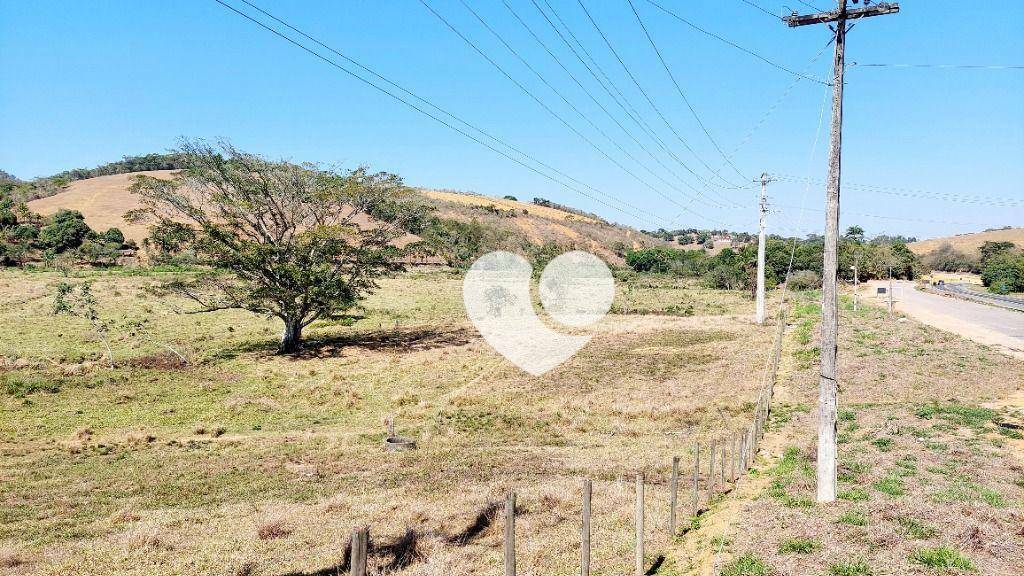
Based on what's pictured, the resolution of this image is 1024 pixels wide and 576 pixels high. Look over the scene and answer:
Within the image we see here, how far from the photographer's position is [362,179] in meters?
37.6

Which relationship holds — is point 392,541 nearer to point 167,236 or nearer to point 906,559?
point 906,559

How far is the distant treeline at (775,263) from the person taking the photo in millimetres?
89450

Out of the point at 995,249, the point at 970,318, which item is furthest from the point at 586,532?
the point at 995,249

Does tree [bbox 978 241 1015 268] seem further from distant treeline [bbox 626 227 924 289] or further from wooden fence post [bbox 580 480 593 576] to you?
wooden fence post [bbox 580 480 593 576]

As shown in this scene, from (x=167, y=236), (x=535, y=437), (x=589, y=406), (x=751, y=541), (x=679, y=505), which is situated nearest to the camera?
(x=751, y=541)

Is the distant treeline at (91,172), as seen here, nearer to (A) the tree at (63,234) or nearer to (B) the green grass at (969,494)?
(A) the tree at (63,234)

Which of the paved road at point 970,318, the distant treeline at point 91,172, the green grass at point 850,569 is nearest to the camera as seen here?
the green grass at point 850,569

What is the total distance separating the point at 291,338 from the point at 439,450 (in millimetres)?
20922

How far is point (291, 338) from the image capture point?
35.7 metres

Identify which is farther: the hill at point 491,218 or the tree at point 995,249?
the tree at point 995,249

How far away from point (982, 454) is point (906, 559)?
805 cm

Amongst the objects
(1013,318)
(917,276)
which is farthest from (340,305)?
(917,276)

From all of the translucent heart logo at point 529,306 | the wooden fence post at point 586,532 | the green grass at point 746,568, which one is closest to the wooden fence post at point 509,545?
the wooden fence post at point 586,532

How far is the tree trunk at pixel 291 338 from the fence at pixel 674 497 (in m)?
26.0
